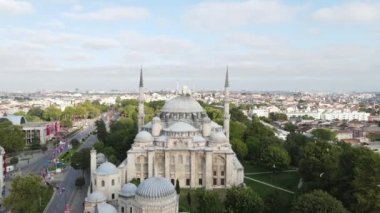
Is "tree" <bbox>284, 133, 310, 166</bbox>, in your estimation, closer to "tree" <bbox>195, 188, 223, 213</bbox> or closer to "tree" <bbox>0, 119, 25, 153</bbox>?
"tree" <bbox>195, 188, 223, 213</bbox>

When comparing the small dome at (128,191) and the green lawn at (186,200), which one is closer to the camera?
the small dome at (128,191)

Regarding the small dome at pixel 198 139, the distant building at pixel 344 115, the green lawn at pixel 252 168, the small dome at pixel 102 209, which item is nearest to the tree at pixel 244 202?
the small dome at pixel 102 209

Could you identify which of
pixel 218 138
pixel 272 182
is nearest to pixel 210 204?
pixel 218 138

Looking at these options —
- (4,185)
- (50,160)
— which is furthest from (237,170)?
(50,160)

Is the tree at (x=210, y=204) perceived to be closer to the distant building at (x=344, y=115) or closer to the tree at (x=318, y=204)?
the tree at (x=318, y=204)

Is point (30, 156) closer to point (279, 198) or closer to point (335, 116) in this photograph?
point (279, 198)
